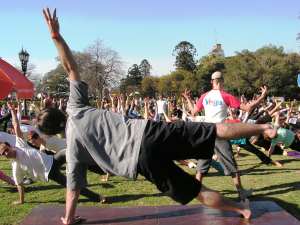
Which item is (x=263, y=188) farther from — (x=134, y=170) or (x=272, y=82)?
(x=272, y=82)

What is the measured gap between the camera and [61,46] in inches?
191

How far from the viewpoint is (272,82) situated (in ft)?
210

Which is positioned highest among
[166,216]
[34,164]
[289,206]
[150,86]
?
[150,86]

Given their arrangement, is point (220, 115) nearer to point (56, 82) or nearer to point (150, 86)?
point (150, 86)

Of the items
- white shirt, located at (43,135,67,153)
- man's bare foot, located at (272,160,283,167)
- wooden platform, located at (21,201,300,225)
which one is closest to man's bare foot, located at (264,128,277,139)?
wooden platform, located at (21,201,300,225)

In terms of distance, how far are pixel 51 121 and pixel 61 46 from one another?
81cm

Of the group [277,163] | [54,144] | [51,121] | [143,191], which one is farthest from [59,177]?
[277,163]

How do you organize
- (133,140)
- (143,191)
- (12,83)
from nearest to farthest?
(133,140) → (143,191) → (12,83)

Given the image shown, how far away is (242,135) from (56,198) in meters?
4.31

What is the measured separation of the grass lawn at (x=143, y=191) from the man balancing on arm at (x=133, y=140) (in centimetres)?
196

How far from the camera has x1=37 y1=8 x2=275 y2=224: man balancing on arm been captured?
4.34 metres

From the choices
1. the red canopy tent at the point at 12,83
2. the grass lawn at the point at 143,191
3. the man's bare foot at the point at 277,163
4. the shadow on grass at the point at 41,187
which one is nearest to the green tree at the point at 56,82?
the red canopy tent at the point at 12,83

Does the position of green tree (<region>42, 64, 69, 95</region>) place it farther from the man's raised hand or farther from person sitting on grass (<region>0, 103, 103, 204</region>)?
the man's raised hand

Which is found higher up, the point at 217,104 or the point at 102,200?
the point at 217,104
